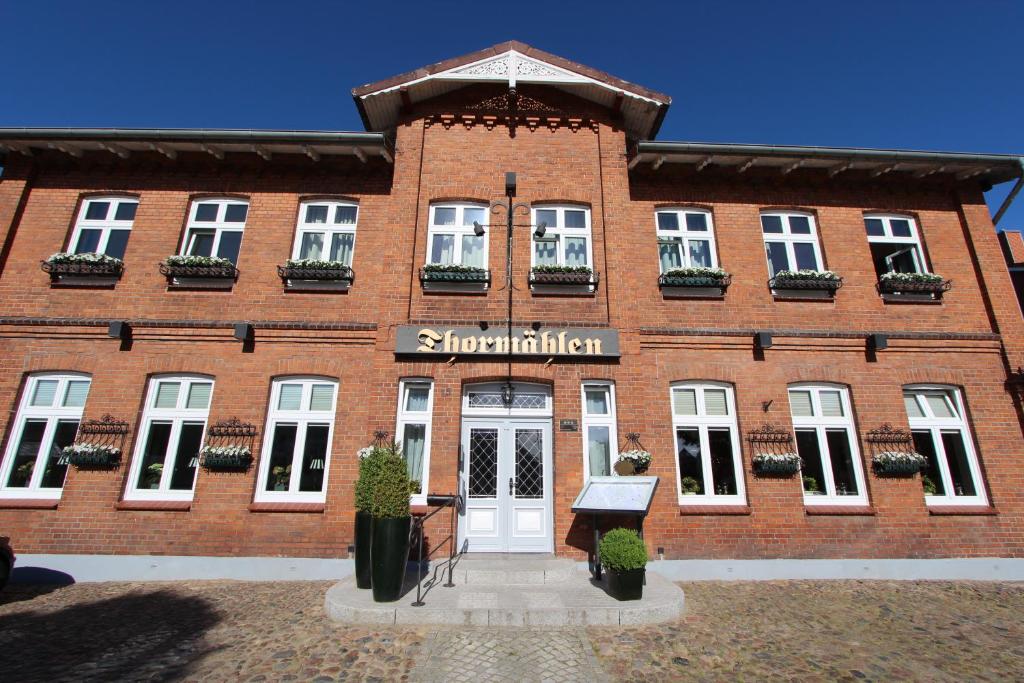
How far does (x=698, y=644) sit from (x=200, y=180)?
1096 centimetres

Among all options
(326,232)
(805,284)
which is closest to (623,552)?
(805,284)

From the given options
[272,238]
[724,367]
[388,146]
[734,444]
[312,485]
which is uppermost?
[388,146]

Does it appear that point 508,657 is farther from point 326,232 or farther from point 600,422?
point 326,232

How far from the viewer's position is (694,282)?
8438 mm

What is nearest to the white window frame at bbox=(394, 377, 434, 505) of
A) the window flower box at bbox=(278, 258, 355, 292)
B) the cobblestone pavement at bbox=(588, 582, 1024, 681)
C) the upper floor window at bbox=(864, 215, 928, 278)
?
the window flower box at bbox=(278, 258, 355, 292)

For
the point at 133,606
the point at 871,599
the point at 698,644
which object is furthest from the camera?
the point at 871,599

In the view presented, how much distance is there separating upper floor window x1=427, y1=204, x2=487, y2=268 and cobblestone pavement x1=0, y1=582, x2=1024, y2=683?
5594 mm

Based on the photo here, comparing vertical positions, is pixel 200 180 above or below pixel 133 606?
above

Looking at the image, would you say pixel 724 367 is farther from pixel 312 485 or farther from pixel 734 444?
pixel 312 485

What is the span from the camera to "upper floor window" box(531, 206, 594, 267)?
333 inches

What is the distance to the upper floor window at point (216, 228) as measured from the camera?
28.6ft

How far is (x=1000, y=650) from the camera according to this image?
4.82m

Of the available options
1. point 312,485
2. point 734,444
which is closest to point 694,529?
point 734,444

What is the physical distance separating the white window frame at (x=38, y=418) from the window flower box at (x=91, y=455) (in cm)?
54
